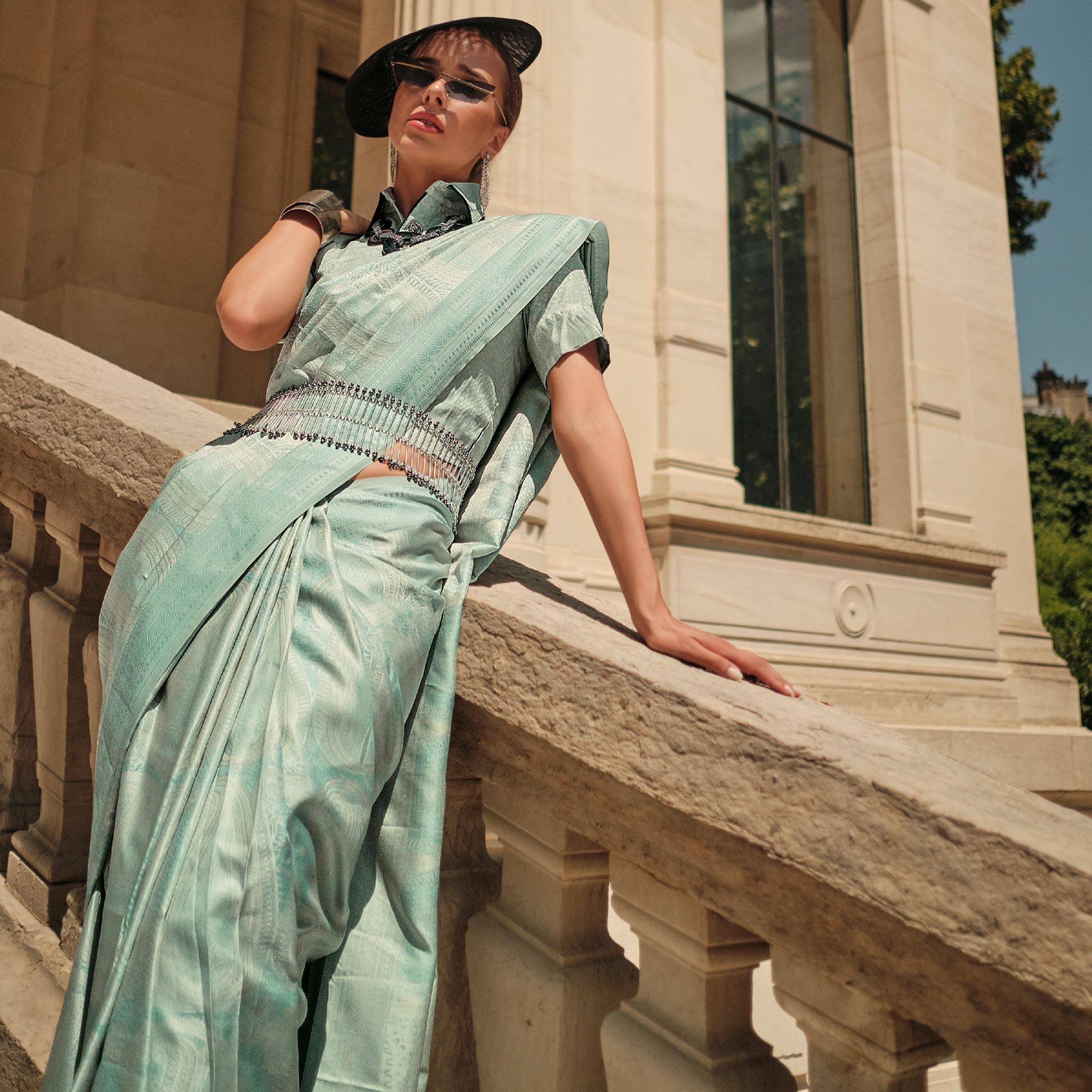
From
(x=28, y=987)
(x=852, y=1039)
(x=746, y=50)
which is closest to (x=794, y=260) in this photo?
(x=746, y=50)

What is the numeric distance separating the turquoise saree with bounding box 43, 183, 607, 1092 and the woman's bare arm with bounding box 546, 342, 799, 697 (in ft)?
0.22

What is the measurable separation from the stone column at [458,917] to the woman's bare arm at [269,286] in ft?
2.85

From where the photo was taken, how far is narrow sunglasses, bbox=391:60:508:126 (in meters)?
2.07

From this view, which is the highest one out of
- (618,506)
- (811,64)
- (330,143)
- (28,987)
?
(811,64)

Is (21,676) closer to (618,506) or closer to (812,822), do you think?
(618,506)

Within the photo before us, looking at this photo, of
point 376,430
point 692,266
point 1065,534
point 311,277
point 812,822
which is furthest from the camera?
point 1065,534

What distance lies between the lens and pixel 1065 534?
81.3ft

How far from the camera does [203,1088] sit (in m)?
1.31

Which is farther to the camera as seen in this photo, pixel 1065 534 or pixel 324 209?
pixel 1065 534

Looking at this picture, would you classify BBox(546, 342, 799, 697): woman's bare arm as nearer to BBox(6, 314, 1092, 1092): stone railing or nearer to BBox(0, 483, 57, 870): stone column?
BBox(6, 314, 1092, 1092): stone railing

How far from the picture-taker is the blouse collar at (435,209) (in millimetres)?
2047

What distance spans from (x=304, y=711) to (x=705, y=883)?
61cm

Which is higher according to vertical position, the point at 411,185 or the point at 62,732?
the point at 411,185

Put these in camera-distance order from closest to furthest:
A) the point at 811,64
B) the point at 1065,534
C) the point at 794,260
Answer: the point at 794,260
the point at 811,64
the point at 1065,534
